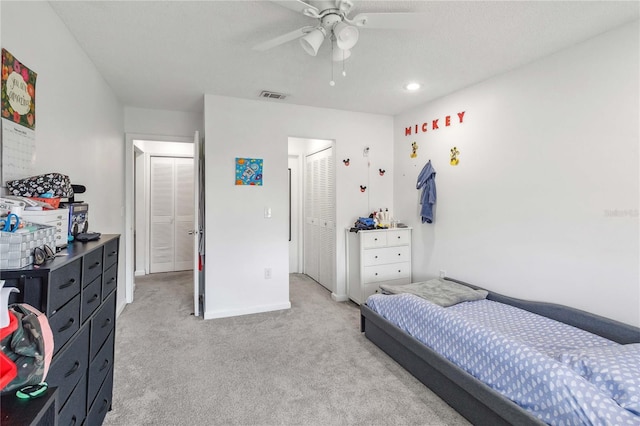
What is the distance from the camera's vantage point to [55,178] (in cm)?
154

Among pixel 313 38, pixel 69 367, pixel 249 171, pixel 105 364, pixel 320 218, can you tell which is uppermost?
pixel 313 38

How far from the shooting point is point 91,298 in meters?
1.46

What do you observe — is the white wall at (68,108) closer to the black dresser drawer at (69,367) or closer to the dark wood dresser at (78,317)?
the dark wood dresser at (78,317)

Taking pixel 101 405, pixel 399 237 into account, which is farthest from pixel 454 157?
pixel 101 405

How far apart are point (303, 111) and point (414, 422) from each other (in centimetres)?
323

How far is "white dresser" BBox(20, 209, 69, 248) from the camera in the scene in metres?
1.27

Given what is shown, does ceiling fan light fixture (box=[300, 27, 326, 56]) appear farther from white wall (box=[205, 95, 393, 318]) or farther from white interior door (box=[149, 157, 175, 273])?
white interior door (box=[149, 157, 175, 273])

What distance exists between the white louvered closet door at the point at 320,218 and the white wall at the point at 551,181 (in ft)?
4.43

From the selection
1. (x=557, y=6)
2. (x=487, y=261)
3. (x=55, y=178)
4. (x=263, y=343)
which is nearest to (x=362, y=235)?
(x=487, y=261)

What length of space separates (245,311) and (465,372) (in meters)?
2.38

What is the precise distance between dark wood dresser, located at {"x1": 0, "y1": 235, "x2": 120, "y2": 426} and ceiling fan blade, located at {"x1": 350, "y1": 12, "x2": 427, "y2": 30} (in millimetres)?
1819

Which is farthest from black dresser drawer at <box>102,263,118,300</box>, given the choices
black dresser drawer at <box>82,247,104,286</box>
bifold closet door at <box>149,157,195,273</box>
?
bifold closet door at <box>149,157,195,273</box>

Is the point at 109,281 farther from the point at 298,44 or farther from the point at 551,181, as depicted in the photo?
the point at 551,181

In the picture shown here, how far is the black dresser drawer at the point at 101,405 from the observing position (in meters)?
1.55
